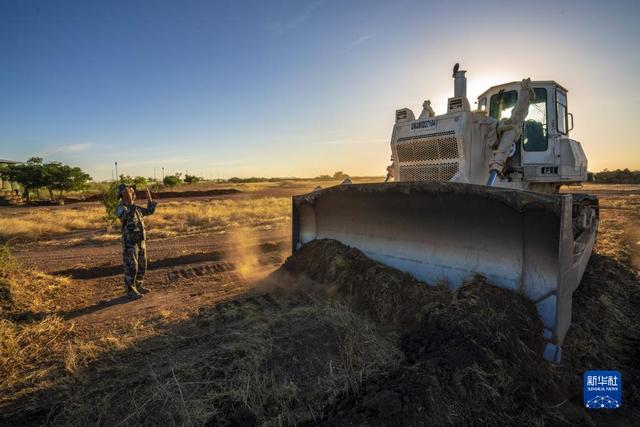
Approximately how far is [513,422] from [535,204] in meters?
2.07

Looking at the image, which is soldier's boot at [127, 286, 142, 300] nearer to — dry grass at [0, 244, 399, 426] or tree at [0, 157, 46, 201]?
dry grass at [0, 244, 399, 426]

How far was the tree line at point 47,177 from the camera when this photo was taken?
112ft

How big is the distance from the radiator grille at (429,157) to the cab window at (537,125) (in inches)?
82.5

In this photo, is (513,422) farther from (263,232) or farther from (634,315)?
(263,232)

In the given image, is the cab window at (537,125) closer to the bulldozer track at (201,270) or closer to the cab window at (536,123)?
the cab window at (536,123)

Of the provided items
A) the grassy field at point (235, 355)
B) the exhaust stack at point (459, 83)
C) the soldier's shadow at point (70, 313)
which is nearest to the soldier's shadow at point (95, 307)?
the soldier's shadow at point (70, 313)

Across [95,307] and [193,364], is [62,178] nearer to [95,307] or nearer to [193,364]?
[95,307]

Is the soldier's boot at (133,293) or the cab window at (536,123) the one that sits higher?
the cab window at (536,123)

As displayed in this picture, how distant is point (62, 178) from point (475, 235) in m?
41.1

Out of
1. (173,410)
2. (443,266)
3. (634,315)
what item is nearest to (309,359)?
(173,410)

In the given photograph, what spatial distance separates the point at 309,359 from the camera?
11.0ft

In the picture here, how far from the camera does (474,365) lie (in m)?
2.76

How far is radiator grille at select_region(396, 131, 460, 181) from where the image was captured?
15.7 feet

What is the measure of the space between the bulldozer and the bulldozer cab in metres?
0.02
